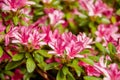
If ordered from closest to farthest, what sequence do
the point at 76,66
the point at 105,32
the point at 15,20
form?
the point at 76,66 < the point at 15,20 < the point at 105,32

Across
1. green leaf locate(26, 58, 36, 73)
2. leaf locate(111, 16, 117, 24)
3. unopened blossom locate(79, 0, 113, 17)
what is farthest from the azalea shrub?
leaf locate(111, 16, 117, 24)

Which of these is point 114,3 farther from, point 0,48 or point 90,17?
point 0,48

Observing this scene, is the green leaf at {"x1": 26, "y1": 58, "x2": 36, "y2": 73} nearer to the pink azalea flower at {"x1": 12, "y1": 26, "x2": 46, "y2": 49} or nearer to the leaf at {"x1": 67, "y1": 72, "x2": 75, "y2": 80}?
the pink azalea flower at {"x1": 12, "y1": 26, "x2": 46, "y2": 49}

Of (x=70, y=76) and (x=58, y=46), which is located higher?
(x=58, y=46)

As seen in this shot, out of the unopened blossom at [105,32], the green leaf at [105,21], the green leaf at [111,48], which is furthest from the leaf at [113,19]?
the green leaf at [111,48]

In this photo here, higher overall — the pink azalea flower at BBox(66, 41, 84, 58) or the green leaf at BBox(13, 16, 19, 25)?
the green leaf at BBox(13, 16, 19, 25)

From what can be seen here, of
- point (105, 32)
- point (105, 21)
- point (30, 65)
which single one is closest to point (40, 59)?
point (30, 65)

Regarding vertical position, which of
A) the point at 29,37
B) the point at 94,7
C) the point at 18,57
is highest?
the point at 94,7

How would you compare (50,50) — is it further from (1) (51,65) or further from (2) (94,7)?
(2) (94,7)

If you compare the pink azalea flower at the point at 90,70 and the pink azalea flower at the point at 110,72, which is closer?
the pink azalea flower at the point at 110,72

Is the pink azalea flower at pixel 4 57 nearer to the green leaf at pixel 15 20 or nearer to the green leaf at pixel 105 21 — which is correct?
the green leaf at pixel 15 20

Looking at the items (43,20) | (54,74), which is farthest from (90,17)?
(54,74)
